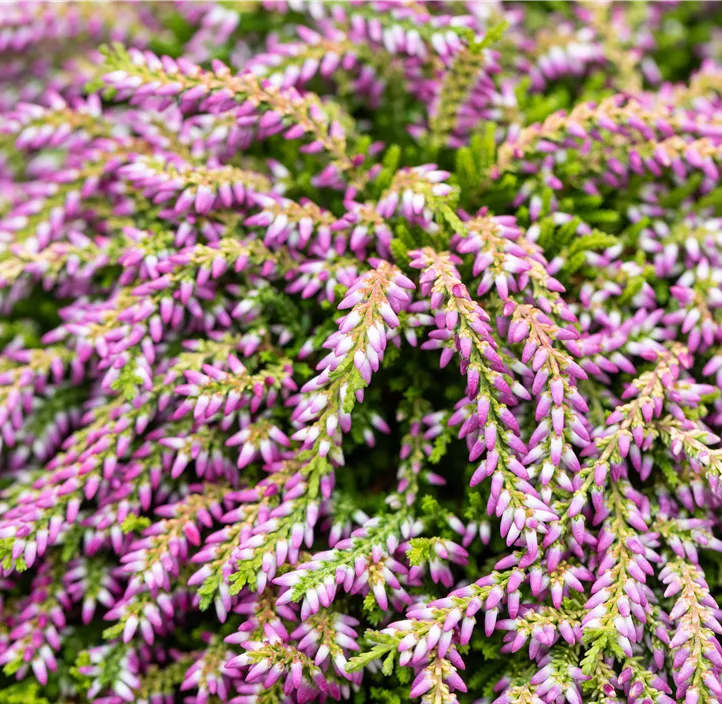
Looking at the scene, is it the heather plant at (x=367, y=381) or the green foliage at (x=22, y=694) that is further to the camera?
the green foliage at (x=22, y=694)

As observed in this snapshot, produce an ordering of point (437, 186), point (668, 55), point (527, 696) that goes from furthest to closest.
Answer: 1. point (668, 55)
2. point (437, 186)
3. point (527, 696)

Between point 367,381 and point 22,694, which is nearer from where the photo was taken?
point 367,381

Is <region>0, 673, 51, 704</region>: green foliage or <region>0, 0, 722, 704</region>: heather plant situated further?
<region>0, 673, 51, 704</region>: green foliage

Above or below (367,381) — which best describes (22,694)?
below

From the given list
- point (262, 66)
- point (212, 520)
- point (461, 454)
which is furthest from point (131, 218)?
point (461, 454)

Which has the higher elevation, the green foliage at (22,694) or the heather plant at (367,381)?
the heather plant at (367,381)

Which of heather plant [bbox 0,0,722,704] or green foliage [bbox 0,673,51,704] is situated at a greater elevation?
heather plant [bbox 0,0,722,704]

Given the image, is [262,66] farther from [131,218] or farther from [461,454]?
[461,454]

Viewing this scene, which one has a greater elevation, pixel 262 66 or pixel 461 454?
pixel 262 66
